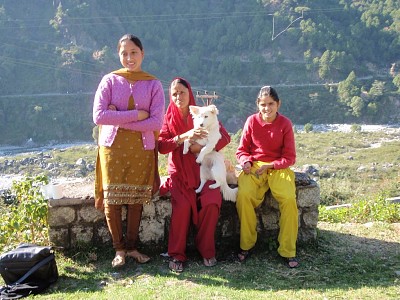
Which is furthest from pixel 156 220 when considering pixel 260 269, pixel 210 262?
pixel 260 269

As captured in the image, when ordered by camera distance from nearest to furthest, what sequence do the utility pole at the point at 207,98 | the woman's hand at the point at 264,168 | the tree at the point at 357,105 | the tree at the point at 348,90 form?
the woman's hand at the point at 264,168
the utility pole at the point at 207,98
the tree at the point at 357,105
the tree at the point at 348,90

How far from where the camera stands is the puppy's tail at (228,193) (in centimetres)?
331

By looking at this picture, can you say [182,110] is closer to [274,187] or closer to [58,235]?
[274,187]

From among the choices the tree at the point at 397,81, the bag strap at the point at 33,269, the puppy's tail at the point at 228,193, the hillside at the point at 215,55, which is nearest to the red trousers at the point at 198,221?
the puppy's tail at the point at 228,193

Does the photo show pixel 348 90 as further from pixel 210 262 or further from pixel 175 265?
pixel 175 265

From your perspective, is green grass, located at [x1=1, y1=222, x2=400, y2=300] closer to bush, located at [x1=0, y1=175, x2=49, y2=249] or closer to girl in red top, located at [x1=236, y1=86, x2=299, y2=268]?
girl in red top, located at [x1=236, y1=86, x2=299, y2=268]

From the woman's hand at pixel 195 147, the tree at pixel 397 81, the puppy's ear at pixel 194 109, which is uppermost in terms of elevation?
the tree at pixel 397 81

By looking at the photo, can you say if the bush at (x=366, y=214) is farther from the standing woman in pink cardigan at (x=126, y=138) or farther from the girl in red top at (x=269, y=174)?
the standing woman in pink cardigan at (x=126, y=138)

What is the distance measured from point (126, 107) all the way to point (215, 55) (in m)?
57.4

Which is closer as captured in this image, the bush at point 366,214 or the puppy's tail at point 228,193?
the puppy's tail at point 228,193

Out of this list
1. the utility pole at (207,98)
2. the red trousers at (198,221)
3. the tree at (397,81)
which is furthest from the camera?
the tree at (397,81)

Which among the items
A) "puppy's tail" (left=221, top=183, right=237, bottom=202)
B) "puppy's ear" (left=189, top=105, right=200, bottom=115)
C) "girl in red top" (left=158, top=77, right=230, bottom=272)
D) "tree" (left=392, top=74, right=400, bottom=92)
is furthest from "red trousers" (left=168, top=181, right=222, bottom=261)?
"tree" (left=392, top=74, right=400, bottom=92)

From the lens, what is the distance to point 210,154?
3.34m

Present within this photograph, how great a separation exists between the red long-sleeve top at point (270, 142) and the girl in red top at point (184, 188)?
0.22m
